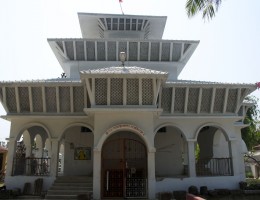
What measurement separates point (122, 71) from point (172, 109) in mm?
4346

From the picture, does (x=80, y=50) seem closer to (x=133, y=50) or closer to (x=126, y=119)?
(x=133, y=50)

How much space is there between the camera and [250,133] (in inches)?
1088

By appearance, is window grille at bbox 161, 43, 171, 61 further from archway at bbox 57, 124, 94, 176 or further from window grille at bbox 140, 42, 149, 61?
archway at bbox 57, 124, 94, 176

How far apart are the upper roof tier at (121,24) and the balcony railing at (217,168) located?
37.2 feet

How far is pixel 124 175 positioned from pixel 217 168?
6.75 m

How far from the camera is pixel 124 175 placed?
1285 cm

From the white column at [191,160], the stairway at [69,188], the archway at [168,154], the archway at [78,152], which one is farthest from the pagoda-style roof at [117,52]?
the stairway at [69,188]

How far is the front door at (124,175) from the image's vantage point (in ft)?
42.0

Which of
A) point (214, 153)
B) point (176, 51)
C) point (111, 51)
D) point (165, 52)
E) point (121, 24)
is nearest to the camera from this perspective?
point (214, 153)

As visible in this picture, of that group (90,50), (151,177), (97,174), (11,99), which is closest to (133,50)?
(90,50)

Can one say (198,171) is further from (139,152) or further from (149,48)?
(149,48)

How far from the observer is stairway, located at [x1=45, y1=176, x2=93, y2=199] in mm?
12977

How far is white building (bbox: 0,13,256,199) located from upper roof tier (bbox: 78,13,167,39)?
249 millimetres

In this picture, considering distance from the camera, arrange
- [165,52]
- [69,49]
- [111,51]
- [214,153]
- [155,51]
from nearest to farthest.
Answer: [214,153], [69,49], [111,51], [155,51], [165,52]
